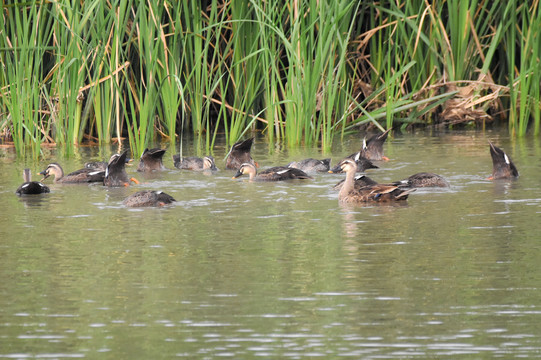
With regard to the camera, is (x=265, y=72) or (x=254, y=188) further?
(x=265, y=72)

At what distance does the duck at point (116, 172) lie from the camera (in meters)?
12.1

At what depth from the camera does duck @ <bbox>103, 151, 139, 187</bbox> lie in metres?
12.1

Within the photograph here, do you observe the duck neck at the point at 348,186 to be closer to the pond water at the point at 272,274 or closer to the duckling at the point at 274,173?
the pond water at the point at 272,274

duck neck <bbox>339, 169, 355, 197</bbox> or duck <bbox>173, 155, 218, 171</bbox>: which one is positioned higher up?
duck neck <bbox>339, 169, 355, 197</bbox>

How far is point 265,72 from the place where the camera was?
1465 cm

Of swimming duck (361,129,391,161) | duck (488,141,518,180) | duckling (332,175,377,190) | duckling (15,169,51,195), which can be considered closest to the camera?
duckling (332,175,377,190)

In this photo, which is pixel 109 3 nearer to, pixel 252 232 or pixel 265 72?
pixel 265 72

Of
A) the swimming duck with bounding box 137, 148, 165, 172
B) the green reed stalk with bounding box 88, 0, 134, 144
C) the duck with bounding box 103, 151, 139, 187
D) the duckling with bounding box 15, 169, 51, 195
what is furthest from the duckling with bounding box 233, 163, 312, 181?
the duckling with bounding box 15, 169, 51, 195

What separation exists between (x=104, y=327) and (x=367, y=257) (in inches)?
92.4

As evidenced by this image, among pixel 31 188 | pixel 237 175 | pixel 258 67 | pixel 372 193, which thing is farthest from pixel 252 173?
pixel 258 67

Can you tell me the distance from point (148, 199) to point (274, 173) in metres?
2.35

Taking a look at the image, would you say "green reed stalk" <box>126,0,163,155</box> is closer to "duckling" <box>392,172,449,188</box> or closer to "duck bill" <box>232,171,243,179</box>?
"duck bill" <box>232,171,243,179</box>

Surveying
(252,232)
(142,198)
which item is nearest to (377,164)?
(142,198)

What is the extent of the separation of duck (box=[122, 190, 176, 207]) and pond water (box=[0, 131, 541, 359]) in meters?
0.22
